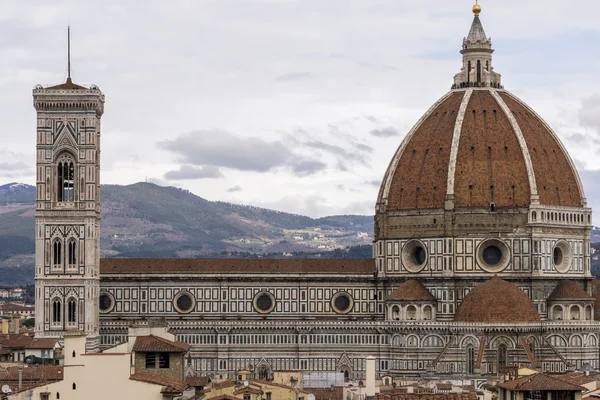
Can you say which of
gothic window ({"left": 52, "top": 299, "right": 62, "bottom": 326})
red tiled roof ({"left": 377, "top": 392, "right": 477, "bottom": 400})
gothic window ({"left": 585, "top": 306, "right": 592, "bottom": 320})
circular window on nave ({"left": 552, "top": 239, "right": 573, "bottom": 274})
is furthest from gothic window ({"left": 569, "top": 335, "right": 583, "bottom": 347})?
red tiled roof ({"left": 377, "top": 392, "right": 477, "bottom": 400})

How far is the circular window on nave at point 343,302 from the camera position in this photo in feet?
422

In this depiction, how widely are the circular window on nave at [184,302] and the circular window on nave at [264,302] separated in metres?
4.27

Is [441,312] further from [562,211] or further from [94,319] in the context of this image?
[94,319]

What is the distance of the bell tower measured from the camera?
12056 cm

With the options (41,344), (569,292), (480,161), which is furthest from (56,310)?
(569,292)

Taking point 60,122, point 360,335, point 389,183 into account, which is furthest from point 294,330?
point 60,122

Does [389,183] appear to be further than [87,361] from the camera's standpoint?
Yes

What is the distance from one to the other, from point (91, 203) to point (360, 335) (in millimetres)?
20620

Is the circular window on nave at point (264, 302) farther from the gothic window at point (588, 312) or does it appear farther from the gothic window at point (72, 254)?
the gothic window at point (588, 312)

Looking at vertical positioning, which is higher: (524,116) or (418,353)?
A: (524,116)

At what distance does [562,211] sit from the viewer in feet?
424

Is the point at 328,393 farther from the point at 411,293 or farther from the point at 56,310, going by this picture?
the point at 411,293

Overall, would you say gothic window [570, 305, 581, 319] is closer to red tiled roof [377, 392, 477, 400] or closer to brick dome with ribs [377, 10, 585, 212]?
brick dome with ribs [377, 10, 585, 212]

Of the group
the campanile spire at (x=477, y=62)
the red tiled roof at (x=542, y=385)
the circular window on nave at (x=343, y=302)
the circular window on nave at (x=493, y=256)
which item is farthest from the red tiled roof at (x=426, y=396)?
the campanile spire at (x=477, y=62)
